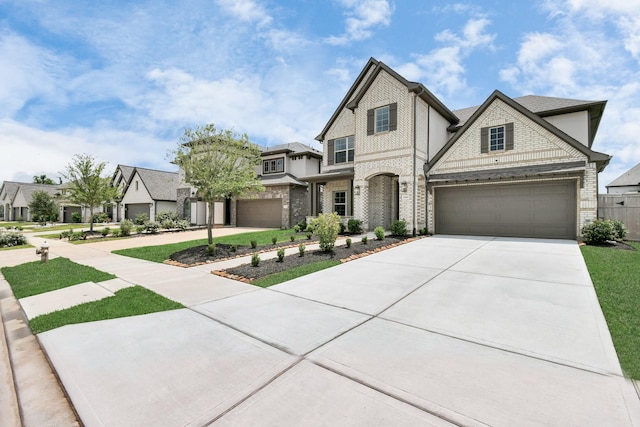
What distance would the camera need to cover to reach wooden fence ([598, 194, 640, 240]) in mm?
12664

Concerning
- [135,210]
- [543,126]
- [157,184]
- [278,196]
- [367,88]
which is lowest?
[135,210]

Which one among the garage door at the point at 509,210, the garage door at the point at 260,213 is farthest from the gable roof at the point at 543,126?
the garage door at the point at 260,213

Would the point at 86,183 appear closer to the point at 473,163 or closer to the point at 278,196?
the point at 278,196

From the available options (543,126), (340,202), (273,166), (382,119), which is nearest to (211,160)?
(382,119)

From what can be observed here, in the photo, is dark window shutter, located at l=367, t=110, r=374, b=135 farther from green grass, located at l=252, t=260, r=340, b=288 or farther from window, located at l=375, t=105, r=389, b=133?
green grass, located at l=252, t=260, r=340, b=288

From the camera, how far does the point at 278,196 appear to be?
22359 mm

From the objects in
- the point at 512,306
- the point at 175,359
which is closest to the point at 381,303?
the point at 512,306

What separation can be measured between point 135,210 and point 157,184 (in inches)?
159

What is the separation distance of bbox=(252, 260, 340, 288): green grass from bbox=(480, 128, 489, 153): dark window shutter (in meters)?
10.6

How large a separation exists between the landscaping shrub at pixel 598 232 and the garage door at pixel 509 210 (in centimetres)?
89

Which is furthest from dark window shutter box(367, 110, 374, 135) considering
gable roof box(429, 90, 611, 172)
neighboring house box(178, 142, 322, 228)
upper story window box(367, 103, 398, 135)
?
neighboring house box(178, 142, 322, 228)

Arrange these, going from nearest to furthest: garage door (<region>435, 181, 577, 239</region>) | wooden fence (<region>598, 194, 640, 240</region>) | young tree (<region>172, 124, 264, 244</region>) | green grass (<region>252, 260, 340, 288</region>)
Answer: green grass (<region>252, 260, 340, 288</region>) < young tree (<region>172, 124, 264, 244</region>) < garage door (<region>435, 181, 577, 239</region>) < wooden fence (<region>598, 194, 640, 240</region>)

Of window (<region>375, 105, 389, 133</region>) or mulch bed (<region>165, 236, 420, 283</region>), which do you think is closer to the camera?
mulch bed (<region>165, 236, 420, 283</region>)

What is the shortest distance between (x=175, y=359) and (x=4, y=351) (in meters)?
2.62
